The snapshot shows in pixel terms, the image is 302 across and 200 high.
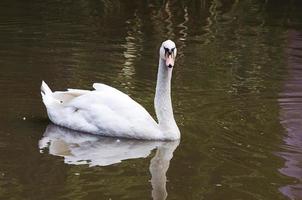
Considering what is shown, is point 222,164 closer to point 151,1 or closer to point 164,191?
point 164,191

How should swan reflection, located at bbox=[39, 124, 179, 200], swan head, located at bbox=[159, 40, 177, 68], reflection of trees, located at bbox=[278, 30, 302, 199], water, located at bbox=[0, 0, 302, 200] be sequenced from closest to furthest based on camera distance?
water, located at bbox=[0, 0, 302, 200]
reflection of trees, located at bbox=[278, 30, 302, 199]
swan reflection, located at bbox=[39, 124, 179, 200]
swan head, located at bbox=[159, 40, 177, 68]

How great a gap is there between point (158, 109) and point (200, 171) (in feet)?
4.41

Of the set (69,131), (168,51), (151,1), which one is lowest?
(151,1)

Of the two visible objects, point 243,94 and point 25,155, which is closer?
point 25,155

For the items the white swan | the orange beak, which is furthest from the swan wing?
the orange beak

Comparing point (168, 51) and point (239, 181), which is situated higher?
point (168, 51)

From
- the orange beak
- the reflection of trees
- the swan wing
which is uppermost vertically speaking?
the orange beak

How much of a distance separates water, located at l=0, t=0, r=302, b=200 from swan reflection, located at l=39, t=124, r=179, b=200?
1 cm

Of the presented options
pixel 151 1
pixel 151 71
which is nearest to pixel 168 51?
pixel 151 71

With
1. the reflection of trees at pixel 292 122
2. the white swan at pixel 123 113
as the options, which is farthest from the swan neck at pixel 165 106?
the reflection of trees at pixel 292 122

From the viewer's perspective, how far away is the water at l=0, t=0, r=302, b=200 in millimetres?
7000

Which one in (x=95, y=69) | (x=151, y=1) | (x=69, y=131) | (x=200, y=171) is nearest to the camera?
(x=200, y=171)

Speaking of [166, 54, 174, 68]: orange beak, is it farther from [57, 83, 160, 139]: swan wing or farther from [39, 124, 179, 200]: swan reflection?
[39, 124, 179, 200]: swan reflection

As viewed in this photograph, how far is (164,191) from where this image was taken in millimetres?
6797
